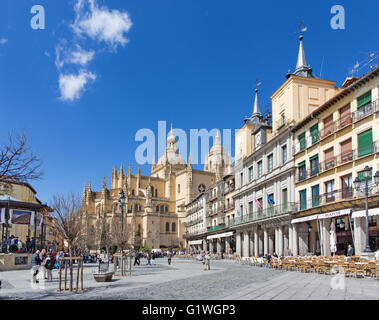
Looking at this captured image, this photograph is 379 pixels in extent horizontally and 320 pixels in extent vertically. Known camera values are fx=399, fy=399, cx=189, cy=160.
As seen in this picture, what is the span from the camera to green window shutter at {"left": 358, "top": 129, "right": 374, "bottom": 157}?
22.4m

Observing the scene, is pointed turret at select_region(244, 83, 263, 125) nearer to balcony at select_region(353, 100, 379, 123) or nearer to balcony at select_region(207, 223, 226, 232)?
balcony at select_region(207, 223, 226, 232)

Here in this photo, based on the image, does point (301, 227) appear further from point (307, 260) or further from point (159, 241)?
point (159, 241)

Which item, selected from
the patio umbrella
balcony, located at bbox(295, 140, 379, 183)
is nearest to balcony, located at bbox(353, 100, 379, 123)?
balcony, located at bbox(295, 140, 379, 183)

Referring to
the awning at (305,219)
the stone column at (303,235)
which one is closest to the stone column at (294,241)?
the stone column at (303,235)

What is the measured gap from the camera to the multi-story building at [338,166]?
22.3m

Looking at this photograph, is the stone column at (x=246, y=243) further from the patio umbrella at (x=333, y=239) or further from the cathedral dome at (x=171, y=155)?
the cathedral dome at (x=171, y=155)

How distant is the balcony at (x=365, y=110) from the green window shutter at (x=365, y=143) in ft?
3.24

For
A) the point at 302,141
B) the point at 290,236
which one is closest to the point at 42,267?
the point at 290,236

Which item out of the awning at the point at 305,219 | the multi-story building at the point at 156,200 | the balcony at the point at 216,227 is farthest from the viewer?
the multi-story building at the point at 156,200

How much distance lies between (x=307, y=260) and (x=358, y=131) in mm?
8356

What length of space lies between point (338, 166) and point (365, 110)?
3.84m

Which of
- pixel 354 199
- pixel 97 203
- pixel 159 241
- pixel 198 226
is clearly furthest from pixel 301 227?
pixel 97 203

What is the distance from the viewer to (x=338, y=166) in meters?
25.0

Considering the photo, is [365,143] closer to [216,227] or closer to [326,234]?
[326,234]
